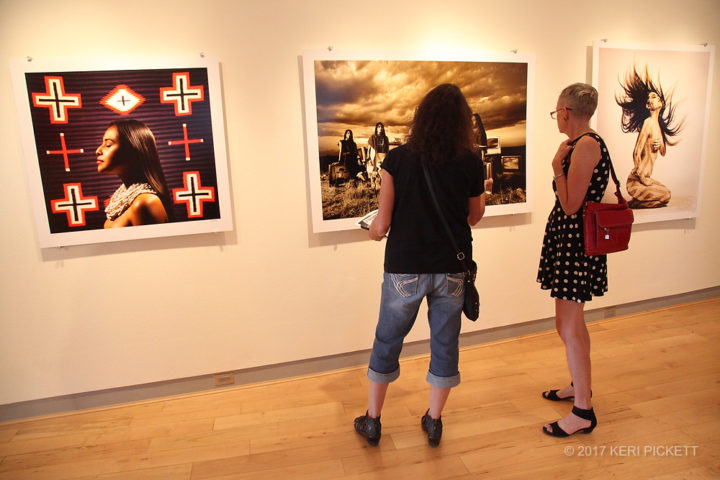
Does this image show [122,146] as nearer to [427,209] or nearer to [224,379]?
[224,379]

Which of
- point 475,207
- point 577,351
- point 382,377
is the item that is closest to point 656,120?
point 577,351

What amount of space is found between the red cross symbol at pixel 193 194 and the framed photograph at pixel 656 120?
2753 mm

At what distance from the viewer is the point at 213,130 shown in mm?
2473

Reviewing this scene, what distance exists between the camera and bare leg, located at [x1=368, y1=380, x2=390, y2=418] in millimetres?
2078

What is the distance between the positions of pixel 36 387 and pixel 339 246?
190 cm

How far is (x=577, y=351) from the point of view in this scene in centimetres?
213

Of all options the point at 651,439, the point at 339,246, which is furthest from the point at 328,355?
the point at 651,439

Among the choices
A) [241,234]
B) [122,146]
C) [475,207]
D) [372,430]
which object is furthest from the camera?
[241,234]

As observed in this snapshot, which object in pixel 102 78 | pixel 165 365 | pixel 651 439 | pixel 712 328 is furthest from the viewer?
pixel 712 328

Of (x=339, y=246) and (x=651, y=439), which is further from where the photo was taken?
(x=339, y=246)

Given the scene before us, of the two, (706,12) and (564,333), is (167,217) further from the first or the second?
(706,12)

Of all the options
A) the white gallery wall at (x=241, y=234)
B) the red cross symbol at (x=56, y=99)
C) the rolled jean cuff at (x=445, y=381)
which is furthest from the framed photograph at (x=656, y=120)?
the red cross symbol at (x=56, y=99)

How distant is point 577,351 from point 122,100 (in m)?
2.64

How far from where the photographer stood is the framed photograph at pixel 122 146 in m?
2.26
